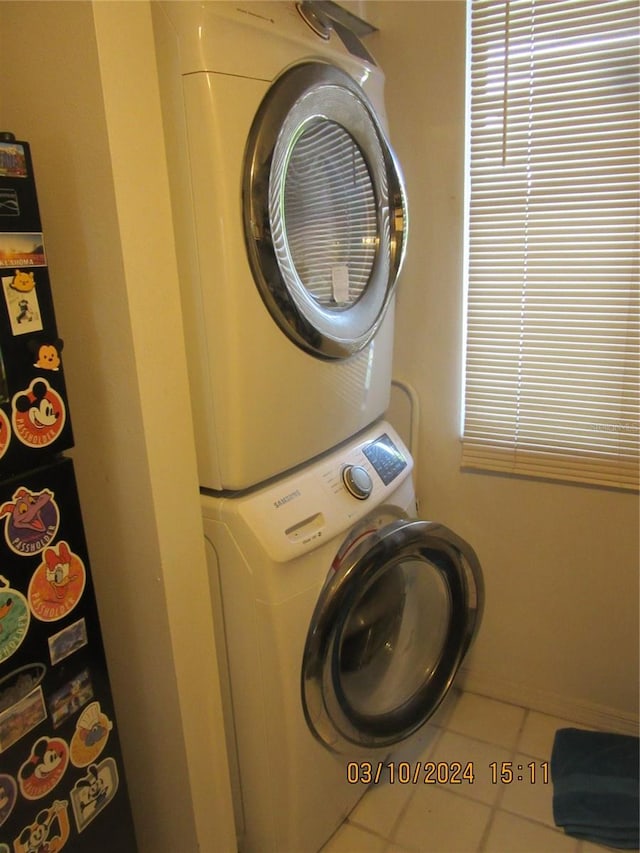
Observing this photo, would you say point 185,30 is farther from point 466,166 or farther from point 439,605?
point 439,605

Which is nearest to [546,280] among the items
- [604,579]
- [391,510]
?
[391,510]

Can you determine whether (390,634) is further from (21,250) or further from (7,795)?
(21,250)

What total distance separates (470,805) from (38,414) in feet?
4.61

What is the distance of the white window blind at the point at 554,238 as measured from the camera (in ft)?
4.46

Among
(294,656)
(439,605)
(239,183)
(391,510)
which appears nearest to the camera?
(239,183)

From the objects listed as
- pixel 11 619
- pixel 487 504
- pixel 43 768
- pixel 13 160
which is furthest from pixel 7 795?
pixel 487 504

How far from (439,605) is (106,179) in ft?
3.91

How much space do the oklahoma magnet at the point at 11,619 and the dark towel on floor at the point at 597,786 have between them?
1.34 metres

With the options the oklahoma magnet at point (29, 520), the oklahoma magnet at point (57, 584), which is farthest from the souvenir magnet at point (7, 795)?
the oklahoma magnet at point (29, 520)

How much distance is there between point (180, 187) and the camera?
1.00 meters

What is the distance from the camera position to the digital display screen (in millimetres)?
1406

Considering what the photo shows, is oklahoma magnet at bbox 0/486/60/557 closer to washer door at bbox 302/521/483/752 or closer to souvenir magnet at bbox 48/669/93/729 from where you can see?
souvenir magnet at bbox 48/669/93/729

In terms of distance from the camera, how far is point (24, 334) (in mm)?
852
